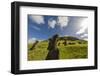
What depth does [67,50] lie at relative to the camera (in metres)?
1.26

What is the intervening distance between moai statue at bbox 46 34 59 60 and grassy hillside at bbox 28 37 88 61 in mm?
16

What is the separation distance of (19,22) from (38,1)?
0.47ft

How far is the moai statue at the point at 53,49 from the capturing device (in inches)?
48.1

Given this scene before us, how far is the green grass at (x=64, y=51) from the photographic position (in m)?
1.19

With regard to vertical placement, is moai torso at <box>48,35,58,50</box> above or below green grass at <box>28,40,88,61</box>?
above

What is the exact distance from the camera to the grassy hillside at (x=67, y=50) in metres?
1.19

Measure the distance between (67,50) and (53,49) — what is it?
0.08 m

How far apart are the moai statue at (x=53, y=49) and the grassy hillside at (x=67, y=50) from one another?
2 cm

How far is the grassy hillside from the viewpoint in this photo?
1194mm

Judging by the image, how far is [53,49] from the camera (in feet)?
4.03

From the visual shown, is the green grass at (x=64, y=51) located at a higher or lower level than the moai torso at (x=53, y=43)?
lower

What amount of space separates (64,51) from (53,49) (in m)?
0.06

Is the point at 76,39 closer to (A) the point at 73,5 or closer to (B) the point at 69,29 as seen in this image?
(B) the point at 69,29

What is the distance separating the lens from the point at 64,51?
125 cm
